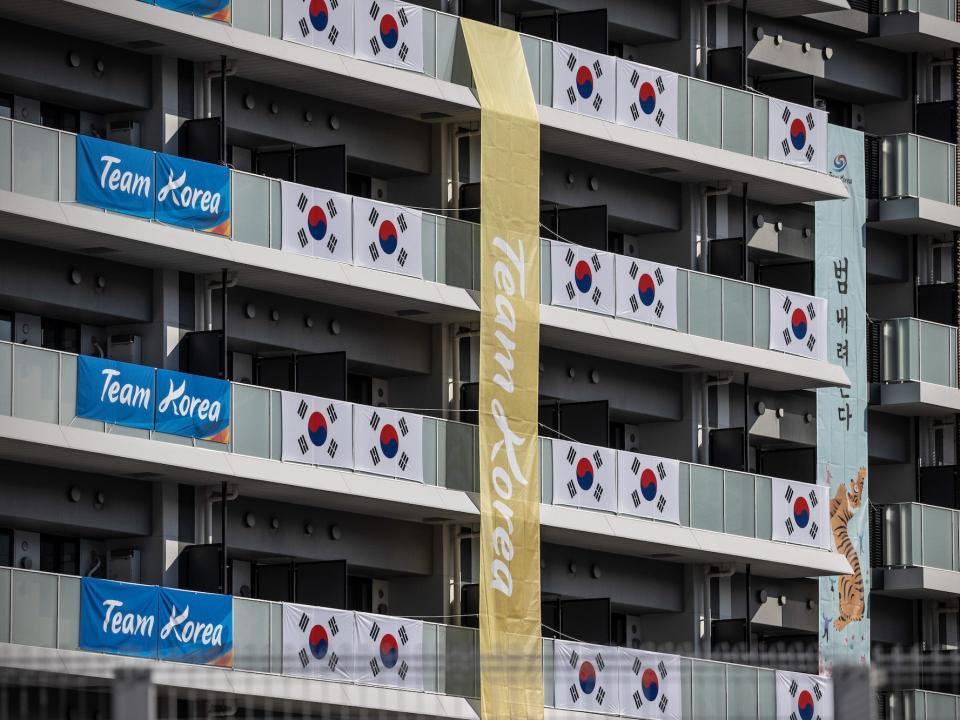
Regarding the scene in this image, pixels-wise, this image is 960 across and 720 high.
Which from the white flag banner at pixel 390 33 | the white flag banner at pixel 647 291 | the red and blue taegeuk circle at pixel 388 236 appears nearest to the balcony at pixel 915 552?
the white flag banner at pixel 647 291

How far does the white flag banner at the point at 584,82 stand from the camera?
6412 cm

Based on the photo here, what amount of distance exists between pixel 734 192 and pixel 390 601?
558 inches

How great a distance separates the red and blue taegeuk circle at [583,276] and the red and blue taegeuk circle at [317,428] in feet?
27.6

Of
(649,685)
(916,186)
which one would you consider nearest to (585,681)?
(649,685)

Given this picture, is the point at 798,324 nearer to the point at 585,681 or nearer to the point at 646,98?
the point at 646,98

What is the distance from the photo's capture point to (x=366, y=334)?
61.4 meters

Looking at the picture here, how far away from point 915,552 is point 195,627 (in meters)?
24.4

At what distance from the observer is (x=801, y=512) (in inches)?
2709

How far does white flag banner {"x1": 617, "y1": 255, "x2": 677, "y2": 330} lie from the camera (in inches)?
2559

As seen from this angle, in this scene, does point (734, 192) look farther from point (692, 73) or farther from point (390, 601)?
point (390, 601)

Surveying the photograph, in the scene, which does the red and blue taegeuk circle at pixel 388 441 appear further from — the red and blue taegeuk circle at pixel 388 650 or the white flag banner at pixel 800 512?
the white flag banner at pixel 800 512

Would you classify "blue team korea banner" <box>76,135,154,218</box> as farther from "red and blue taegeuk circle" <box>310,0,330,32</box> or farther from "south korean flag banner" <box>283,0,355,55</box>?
"red and blue taegeuk circle" <box>310,0,330,32</box>

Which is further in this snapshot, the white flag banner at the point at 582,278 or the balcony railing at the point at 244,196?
the white flag banner at the point at 582,278

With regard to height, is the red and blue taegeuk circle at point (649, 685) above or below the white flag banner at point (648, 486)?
below
